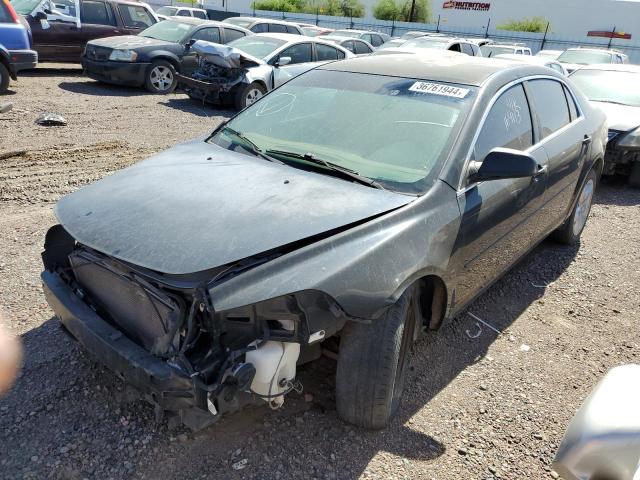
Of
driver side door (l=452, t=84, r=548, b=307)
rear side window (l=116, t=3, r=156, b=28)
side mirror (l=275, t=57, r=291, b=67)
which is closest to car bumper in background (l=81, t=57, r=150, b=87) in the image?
rear side window (l=116, t=3, r=156, b=28)

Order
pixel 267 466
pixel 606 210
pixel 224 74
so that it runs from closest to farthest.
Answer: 1. pixel 267 466
2. pixel 606 210
3. pixel 224 74

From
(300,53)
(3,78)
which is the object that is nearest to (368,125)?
(300,53)

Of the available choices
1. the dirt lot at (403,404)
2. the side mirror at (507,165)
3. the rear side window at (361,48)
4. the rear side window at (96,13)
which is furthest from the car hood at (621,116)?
the rear side window at (96,13)

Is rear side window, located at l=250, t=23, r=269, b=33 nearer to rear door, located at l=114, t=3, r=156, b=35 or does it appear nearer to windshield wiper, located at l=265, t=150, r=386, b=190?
rear door, located at l=114, t=3, r=156, b=35

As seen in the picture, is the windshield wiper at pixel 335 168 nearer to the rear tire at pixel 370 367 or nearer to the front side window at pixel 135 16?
the rear tire at pixel 370 367

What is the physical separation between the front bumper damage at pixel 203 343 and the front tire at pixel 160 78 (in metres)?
9.71

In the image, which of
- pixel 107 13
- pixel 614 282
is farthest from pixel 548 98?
pixel 107 13

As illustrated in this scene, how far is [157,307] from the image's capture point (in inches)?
92.5

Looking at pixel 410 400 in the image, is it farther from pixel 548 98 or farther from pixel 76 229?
pixel 548 98

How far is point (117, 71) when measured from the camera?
10867mm

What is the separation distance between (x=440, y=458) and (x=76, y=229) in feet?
6.79

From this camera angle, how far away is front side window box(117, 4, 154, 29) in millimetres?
13039

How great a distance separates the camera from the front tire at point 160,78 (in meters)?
11.2

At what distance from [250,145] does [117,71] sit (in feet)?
28.8
